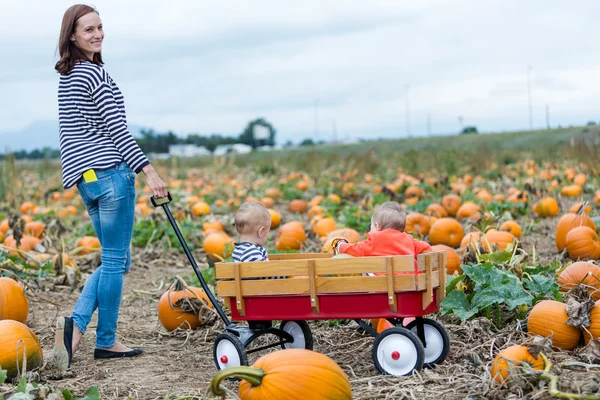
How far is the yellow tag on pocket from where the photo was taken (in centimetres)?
405

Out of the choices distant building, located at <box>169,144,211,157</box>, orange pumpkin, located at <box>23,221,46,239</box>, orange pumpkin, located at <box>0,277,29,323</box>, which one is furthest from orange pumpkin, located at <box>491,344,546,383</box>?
distant building, located at <box>169,144,211,157</box>

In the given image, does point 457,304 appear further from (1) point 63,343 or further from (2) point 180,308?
(1) point 63,343

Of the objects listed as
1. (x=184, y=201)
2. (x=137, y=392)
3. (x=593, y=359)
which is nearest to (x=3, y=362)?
(x=137, y=392)

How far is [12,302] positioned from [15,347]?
1.08 m

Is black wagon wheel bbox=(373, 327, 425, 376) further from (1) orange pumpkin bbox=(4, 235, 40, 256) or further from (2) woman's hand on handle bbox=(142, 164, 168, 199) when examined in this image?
(1) orange pumpkin bbox=(4, 235, 40, 256)

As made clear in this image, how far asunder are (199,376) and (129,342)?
1156 mm

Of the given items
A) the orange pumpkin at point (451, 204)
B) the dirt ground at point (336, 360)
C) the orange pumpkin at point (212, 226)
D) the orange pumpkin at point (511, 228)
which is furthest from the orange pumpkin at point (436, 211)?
the dirt ground at point (336, 360)

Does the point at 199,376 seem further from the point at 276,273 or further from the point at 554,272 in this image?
the point at 554,272

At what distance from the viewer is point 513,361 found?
304 cm

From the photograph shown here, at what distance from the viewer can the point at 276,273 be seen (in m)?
3.67

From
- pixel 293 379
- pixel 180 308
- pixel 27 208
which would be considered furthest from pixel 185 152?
pixel 293 379

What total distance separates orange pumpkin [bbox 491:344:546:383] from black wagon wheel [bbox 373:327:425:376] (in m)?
0.44

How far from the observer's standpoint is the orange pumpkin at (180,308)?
16.1 feet

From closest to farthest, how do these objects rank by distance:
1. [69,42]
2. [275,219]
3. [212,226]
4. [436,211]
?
[69,42] → [436,211] → [212,226] → [275,219]
